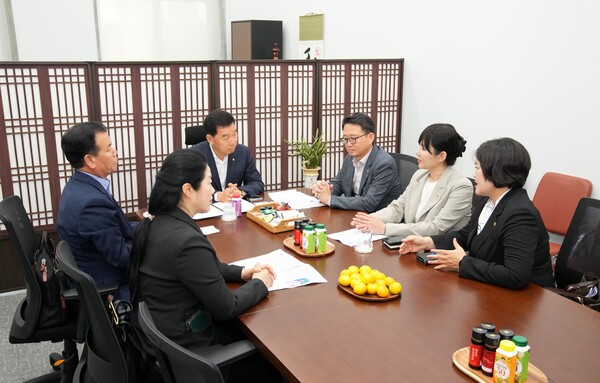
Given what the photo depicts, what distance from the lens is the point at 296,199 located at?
3.46 meters

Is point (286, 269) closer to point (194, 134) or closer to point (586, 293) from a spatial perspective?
point (586, 293)

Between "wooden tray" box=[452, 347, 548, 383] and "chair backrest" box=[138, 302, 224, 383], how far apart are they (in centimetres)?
70

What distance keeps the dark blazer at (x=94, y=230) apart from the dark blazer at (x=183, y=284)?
575 millimetres

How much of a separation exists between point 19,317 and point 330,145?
3044mm

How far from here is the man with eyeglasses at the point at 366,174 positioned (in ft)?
10.7

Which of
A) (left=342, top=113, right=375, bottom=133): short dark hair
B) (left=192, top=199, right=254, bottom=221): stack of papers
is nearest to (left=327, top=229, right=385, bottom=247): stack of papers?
(left=192, top=199, right=254, bottom=221): stack of papers

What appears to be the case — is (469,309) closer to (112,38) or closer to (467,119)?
(467,119)

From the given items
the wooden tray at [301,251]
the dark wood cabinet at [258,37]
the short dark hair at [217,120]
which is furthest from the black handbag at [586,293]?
the dark wood cabinet at [258,37]

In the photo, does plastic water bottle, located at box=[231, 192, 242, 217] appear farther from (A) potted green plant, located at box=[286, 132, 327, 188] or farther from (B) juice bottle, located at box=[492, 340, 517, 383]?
(B) juice bottle, located at box=[492, 340, 517, 383]

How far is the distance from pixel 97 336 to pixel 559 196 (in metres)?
3.01

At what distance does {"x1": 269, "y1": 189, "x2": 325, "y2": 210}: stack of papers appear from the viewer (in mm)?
3322

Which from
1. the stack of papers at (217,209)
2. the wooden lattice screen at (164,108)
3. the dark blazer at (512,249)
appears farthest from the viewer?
the wooden lattice screen at (164,108)

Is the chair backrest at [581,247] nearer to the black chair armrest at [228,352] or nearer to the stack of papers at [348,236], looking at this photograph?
the stack of papers at [348,236]

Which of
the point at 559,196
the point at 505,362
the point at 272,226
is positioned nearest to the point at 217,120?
the point at 272,226
